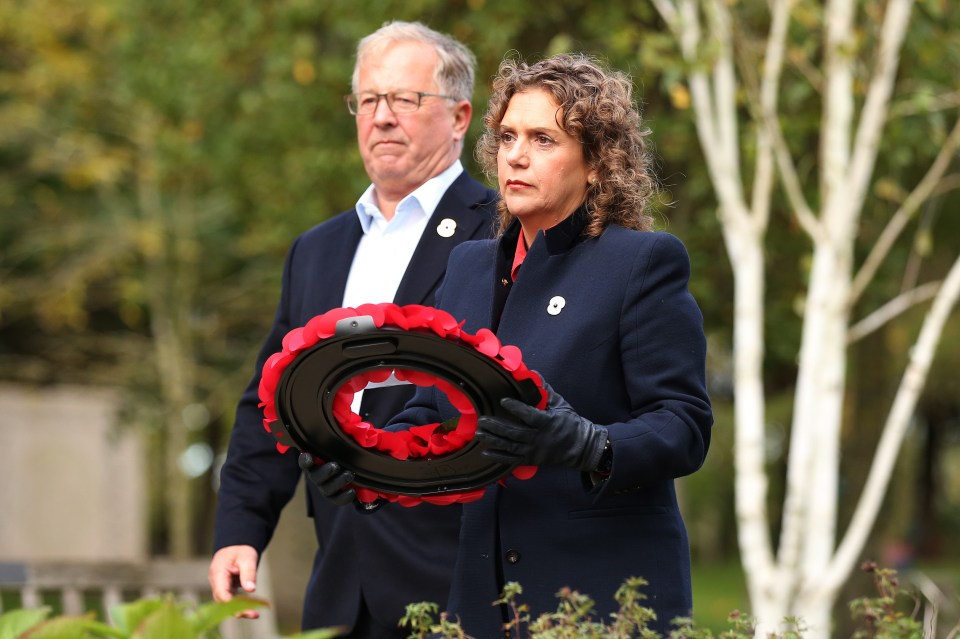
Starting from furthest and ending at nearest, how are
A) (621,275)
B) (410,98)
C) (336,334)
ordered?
1. (410,98)
2. (621,275)
3. (336,334)

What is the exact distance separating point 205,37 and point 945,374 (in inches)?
870

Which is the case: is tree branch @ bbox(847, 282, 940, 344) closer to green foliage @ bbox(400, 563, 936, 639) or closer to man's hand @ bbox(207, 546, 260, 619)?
man's hand @ bbox(207, 546, 260, 619)

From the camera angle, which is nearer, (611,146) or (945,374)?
(611,146)

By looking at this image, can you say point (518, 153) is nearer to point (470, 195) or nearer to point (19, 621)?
point (470, 195)

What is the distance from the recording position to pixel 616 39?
8461 mm

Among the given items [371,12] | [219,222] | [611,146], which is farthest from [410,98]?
[219,222]

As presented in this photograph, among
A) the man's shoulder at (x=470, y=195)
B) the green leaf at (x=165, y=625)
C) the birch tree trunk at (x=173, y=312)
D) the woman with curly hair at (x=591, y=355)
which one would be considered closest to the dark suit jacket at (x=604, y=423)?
the woman with curly hair at (x=591, y=355)

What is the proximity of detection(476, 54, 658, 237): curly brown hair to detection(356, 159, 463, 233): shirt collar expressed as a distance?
893 mm

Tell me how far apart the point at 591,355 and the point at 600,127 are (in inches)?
18.4

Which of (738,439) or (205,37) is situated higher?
(205,37)

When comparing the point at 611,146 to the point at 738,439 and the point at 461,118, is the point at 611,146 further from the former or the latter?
the point at 738,439

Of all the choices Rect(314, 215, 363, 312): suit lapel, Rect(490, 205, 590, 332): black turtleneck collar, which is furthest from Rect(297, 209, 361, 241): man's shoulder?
Rect(490, 205, 590, 332): black turtleneck collar

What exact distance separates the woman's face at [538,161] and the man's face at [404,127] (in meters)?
1.03

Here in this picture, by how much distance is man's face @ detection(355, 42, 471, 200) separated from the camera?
411 cm
